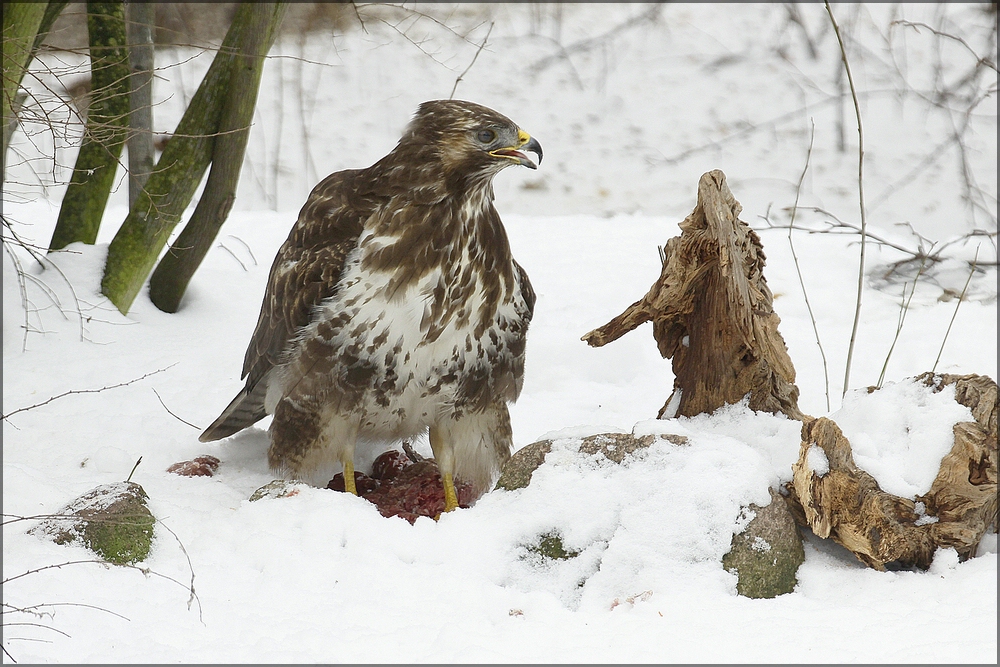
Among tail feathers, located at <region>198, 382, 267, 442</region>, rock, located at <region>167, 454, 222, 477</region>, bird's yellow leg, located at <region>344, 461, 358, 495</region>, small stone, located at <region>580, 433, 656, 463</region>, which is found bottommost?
rock, located at <region>167, 454, 222, 477</region>

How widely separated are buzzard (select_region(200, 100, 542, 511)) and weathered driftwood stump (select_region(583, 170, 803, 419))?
0.47 metres

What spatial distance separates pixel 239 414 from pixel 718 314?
2000 millimetres

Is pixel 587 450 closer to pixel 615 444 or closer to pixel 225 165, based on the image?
pixel 615 444

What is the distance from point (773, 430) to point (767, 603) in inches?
31.6

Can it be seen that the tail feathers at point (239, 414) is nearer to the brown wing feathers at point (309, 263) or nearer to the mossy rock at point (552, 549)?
the brown wing feathers at point (309, 263)

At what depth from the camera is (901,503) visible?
299 centimetres

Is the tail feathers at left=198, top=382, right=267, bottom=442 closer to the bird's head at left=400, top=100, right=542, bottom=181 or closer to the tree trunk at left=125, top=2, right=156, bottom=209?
the bird's head at left=400, top=100, right=542, bottom=181

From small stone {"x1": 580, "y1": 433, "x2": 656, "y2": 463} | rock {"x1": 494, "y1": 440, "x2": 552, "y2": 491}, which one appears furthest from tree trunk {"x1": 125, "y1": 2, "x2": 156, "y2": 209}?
small stone {"x1": 580, "y1": 433, "x2": 656, "y2": 463}

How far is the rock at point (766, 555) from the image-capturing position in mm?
2912

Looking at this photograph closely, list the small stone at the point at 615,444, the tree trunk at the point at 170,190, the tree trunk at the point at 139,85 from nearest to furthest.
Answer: the small stone at the point at 615,444 < the tree trunk at the point at 170,190 < the tree trunk at the point at 139,85

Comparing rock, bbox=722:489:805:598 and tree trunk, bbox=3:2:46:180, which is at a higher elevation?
tree trunk, bbox=3:2:46:180

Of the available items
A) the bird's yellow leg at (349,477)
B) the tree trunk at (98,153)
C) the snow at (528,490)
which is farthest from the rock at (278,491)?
the tree trunk at (98,153)

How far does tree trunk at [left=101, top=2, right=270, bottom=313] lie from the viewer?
508cm

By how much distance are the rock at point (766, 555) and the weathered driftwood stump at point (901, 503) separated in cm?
10
